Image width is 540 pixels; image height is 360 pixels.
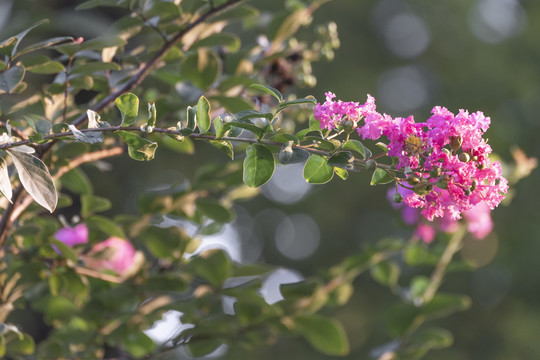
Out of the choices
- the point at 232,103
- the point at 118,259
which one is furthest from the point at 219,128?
the point at 118,259

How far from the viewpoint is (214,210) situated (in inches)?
44.2

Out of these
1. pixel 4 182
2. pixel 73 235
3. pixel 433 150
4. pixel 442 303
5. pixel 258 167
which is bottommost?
pixel 73 235

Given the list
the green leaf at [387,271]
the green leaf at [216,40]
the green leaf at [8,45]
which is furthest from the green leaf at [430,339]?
the green leaf at [8,45]

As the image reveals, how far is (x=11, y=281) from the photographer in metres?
0.99

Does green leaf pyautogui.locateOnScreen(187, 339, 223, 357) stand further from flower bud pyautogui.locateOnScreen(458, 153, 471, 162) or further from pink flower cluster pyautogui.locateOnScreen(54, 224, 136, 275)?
flower bud pyautogui.locateOnScreen(458, 153, 471, 162)

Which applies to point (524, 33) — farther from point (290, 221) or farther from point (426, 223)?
point (426, 223)

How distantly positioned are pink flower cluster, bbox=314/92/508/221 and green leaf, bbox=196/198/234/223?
0.47 metres

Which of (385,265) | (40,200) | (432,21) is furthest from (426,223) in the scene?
(432,21)

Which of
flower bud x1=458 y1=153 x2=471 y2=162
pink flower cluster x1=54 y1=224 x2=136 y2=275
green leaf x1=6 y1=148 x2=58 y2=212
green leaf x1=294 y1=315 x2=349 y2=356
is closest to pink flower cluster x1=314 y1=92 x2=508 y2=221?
flower bud x1=458 y1=153 x2=471 y2=162

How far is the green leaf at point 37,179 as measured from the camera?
613 millimetres

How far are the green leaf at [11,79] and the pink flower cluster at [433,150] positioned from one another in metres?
0.36

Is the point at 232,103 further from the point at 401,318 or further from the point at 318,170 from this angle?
the point at 401,318

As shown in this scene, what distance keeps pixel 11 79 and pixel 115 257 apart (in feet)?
1.75

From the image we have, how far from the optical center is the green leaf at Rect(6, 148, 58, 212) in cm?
61
